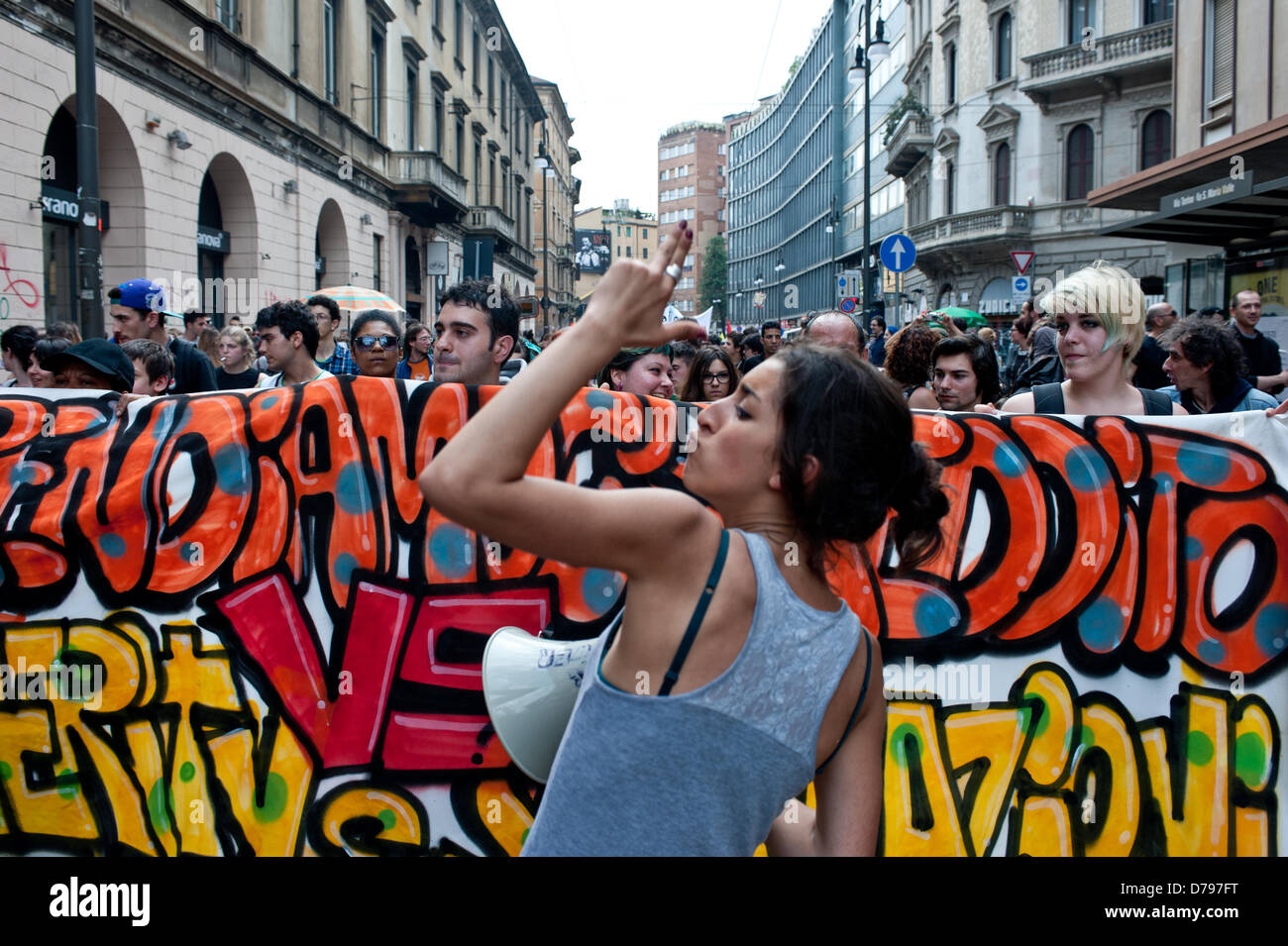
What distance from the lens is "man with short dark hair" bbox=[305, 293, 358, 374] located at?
823cm

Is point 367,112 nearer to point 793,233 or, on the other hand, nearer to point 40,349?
point 40,349

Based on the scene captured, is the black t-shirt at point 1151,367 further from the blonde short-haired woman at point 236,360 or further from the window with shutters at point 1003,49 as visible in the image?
the window with shutters at point 1003,49

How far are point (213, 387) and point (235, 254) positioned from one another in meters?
13.7

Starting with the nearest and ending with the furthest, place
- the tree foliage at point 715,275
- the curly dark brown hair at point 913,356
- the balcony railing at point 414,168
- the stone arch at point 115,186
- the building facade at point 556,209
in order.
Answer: the curly dark brown hair at point 913,356 → the stone arch at point 115,186 → the balcony railing at point 414,168 → the building facade at point 556,209 → the tree foliage at point 715,275

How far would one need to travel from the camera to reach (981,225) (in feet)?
119

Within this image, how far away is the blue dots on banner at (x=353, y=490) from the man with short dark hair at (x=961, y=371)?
265cm

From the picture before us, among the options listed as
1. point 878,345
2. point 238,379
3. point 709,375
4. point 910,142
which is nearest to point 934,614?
point 709,375

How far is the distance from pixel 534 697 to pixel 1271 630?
7.35 ft

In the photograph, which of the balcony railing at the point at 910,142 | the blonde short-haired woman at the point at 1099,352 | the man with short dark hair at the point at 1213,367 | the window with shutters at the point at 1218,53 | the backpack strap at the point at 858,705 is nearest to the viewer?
the backpack strap at the point at 858,705

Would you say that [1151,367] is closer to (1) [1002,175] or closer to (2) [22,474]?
(2) [22,474]

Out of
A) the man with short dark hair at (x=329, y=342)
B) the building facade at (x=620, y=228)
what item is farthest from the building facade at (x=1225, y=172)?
the building facade at (x=620, y=228)

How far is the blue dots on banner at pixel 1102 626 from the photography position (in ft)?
9.99

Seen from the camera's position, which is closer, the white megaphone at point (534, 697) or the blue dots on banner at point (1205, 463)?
the white megaphone at point (534, 697)

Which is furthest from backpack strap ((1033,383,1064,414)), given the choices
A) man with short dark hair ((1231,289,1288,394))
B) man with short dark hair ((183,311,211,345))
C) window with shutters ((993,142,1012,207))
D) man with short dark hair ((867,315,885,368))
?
window with shutters ((993,142,1012,207))
